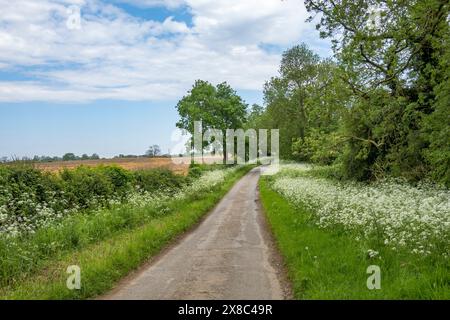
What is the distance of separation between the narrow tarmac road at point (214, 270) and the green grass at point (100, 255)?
0.46 metres

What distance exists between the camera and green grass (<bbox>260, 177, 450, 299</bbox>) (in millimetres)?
7277

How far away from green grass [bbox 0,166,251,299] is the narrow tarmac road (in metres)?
0.46

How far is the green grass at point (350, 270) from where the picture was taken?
23.9 ft

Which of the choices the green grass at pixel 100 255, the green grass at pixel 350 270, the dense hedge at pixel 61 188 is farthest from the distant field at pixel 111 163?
the green grass at pixel 350 270

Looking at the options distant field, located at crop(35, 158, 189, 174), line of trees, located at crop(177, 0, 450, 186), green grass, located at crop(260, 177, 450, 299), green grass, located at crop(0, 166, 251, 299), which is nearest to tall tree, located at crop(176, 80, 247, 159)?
distant field, located at crop(35, 158, 189, 174)

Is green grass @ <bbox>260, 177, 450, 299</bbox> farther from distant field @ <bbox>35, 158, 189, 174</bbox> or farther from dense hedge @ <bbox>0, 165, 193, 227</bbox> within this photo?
distant field @ <bbox>35, 158, 189, 174</bbox>

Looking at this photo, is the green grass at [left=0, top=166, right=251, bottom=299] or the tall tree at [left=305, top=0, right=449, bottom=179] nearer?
the green grass at [left=0, top=166, right=251, bottom=299]

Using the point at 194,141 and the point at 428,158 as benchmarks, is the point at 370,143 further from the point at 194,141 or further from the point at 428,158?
the point at 194,141

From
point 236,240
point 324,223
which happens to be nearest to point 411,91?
point 324,223

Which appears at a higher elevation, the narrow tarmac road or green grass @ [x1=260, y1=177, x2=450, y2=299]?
green grass @ [x1=260, y1=177, x2=450, y2=299]

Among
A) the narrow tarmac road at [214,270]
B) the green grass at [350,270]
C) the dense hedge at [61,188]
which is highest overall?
the dense hedge at [61,188]

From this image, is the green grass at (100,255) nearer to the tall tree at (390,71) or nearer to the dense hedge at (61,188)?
the dense hedge at (61,188)

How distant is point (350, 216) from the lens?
41.7 ft

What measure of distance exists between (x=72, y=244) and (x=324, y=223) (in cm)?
820
